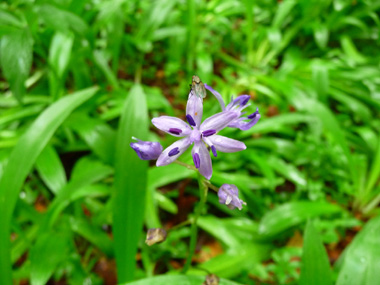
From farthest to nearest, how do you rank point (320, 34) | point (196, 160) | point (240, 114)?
point (320, 34) → point (240, 114) → point (196, 160)

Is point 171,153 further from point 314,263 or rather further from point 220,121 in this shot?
point 314,263

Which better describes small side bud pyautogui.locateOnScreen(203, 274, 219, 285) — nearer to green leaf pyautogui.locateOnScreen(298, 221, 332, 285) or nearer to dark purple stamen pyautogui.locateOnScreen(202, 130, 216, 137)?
green leaf pyautogui.locateOnScreen(298, 221, 332, 285)

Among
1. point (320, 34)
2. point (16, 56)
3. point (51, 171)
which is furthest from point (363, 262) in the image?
point (320, 34)

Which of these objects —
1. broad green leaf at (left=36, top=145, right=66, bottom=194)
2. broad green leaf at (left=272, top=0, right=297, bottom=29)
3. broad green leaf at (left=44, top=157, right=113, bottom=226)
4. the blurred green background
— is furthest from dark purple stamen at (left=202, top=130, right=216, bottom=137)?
broad green leaf at (left=272, top=0, right=297, bottom=29)

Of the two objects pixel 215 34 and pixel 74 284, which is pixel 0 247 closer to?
pixel 74 284

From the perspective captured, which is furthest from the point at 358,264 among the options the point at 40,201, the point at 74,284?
the point at 40,201

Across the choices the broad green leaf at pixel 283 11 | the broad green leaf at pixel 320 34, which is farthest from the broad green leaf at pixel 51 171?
the broad green leaf at pixel 320 34

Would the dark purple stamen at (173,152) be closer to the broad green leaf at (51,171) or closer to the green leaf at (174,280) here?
the green leaf at (174,280)
